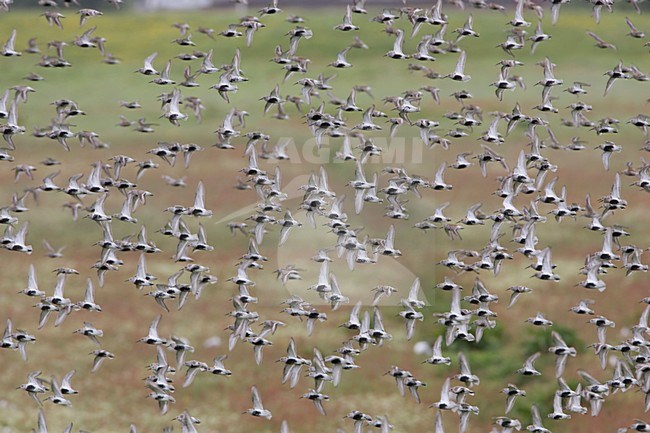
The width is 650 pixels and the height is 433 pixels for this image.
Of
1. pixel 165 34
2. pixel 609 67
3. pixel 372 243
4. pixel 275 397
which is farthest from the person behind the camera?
pixel 165 34

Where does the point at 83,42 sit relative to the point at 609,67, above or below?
above

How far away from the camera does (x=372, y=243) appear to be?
39.7 feet

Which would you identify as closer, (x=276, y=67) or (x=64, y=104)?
(x=64, y=104)

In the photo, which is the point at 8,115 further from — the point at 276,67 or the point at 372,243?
the point at 276,67

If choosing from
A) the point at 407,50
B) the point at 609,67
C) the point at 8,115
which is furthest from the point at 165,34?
the point at 8,115

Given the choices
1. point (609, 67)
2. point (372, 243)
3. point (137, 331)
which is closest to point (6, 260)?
point (137, 331)

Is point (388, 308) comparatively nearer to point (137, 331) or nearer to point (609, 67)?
point (137, 331)

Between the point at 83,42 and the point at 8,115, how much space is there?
4.08ft

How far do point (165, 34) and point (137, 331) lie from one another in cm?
1636

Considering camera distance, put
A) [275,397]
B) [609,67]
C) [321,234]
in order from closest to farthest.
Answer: [275,397] → [321,234] → [609,67]

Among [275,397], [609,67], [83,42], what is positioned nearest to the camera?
[83,42]

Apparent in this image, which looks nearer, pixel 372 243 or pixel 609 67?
pixel 372 243

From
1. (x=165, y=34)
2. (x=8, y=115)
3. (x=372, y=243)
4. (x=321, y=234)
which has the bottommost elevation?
(x=165, y=34)

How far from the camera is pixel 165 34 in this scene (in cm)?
3139
